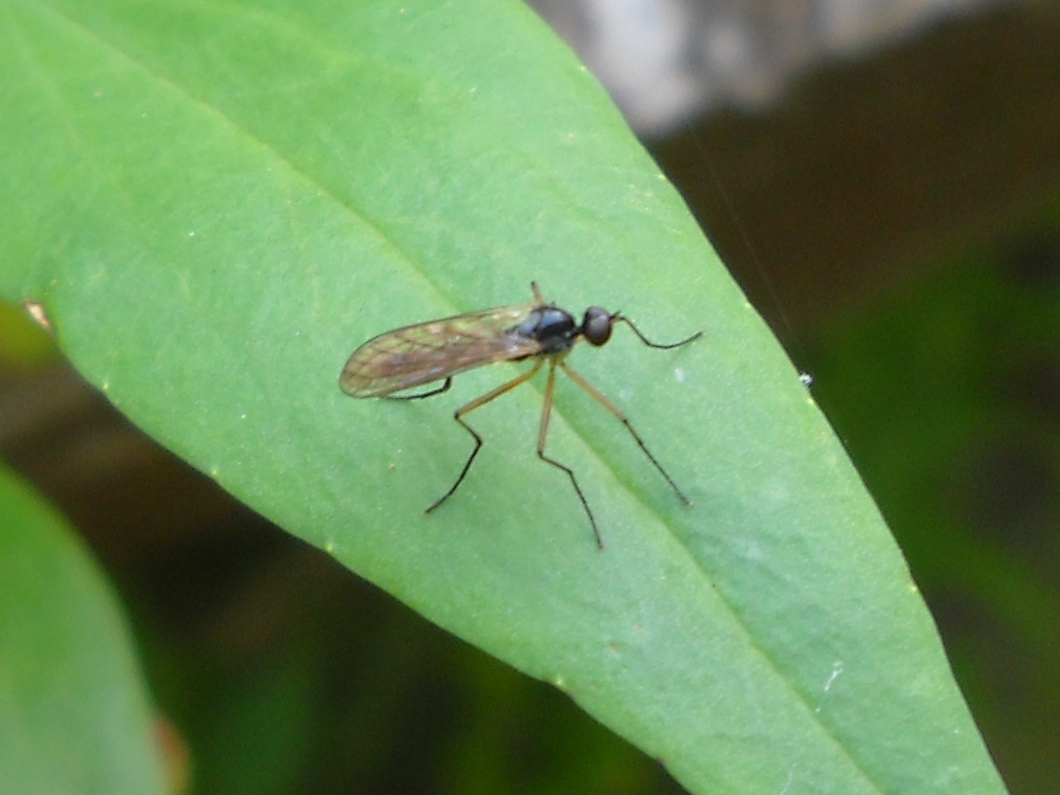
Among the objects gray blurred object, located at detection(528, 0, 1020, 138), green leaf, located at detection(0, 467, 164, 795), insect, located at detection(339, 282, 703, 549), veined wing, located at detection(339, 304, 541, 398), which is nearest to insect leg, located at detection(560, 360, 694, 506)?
insect, located at detection(339, 282, 703, 549)

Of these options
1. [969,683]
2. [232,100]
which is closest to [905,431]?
[969,683]

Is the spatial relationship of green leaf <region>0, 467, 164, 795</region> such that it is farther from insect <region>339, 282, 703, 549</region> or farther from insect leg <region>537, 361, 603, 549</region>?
insect leg <region>537, 361, 603, 549</region>

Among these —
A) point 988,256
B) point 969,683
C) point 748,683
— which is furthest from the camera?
point 988,256

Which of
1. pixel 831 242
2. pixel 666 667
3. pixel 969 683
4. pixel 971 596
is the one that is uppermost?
pixel 666 667

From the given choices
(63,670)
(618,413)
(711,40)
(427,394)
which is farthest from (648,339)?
(711,40)

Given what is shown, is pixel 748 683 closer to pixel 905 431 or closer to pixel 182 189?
pixel 182 189

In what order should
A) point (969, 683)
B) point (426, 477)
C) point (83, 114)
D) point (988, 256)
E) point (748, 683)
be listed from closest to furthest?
point (748, 683), point (426, 477), point (83, 114), point (969, 683), point (988, 256)

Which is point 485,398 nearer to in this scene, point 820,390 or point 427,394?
point 427,394
